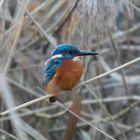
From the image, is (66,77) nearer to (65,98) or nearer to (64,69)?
(64,69)

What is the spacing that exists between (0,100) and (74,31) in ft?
1.50

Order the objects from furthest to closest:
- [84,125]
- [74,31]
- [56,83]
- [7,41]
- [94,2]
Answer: [84,125] → [7,41] → [74,31] → [94,2] → [56,83]

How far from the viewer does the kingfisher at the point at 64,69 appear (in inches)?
65.4

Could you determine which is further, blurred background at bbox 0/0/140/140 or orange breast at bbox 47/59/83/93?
blurred background at bbox 0/0/140/140

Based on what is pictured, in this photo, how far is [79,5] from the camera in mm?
1973

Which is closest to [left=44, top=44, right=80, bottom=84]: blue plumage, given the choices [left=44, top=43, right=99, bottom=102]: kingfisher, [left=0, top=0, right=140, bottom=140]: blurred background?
[left=44, top=43, right=99, bottom=102]: kingfisher

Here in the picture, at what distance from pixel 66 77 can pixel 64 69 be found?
33 millimetres

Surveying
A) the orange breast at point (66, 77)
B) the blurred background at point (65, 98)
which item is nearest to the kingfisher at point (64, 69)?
the orange breast at point (66, 77)

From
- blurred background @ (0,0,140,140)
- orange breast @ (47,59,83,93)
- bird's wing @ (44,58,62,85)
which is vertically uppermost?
bird's wing @ (44,58,62,85)

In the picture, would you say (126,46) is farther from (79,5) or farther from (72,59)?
(72,59)

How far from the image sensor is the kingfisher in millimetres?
1661

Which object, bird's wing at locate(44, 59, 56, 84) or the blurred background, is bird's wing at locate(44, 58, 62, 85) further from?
the blurred background

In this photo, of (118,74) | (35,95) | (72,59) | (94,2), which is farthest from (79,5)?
(118,74)

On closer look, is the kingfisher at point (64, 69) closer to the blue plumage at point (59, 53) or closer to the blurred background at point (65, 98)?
the blue plumage at point (59, 53)
